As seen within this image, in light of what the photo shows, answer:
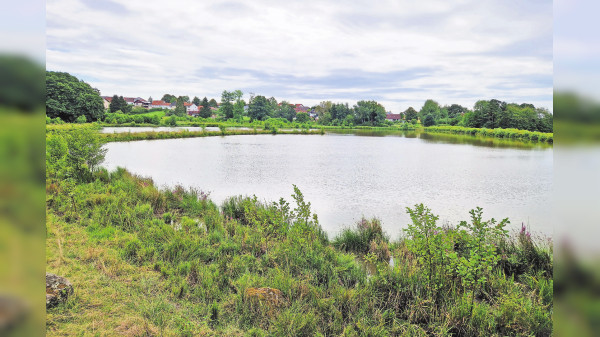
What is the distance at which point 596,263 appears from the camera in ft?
1.98

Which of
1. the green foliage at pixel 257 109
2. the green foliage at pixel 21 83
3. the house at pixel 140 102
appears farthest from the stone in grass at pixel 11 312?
the house at pixel 140 102

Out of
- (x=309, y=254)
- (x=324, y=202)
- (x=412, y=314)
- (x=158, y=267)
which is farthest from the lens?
(x=324, y=202)

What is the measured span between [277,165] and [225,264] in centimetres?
1545

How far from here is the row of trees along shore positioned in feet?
151

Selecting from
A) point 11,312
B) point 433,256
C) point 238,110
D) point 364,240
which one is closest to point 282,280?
point 433,256

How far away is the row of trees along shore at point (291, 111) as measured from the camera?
1809 inches

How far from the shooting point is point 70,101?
154ft

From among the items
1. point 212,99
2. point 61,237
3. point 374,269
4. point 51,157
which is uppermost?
point 212,99

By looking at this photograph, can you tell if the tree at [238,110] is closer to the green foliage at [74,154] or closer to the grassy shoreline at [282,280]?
the green foliage at [74,154]

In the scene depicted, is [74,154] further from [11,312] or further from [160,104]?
[160,104]

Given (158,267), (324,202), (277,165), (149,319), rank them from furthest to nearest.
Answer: (277,165) < (324,202) < (158,267) < (149,319)

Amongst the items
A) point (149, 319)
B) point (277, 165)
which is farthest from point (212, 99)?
point (149, 319)

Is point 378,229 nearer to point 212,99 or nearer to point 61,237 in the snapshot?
point 61,237

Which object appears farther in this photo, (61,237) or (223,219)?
(223,219)
